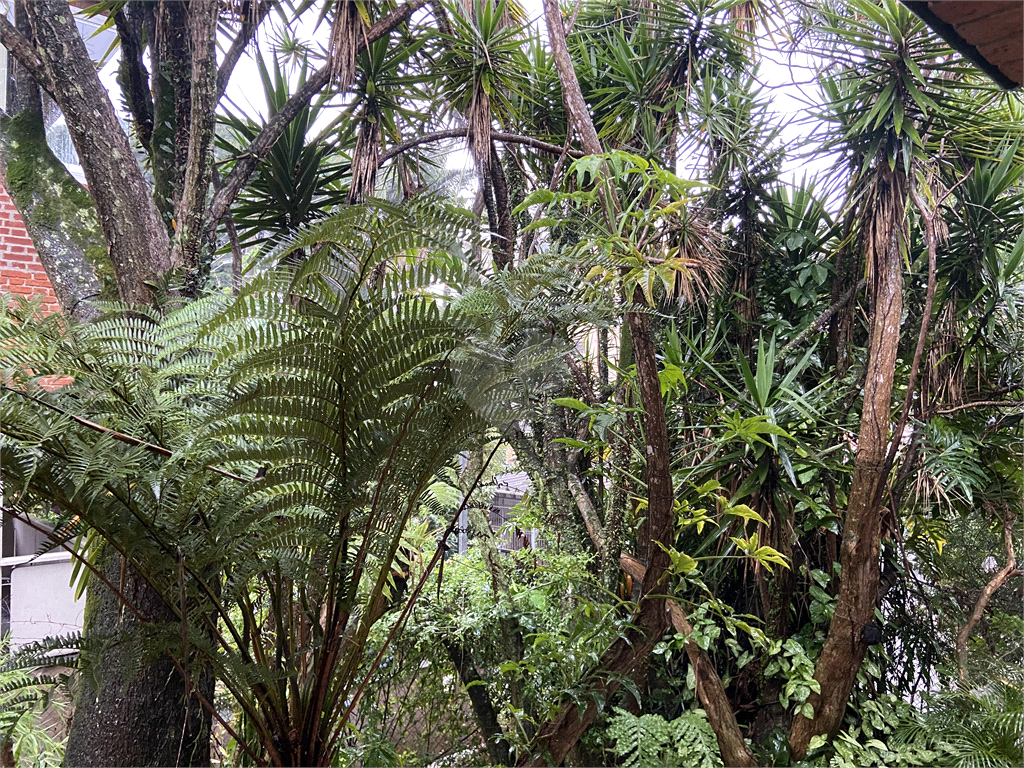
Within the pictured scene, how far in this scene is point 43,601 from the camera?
138cm

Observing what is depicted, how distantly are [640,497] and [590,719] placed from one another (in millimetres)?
529

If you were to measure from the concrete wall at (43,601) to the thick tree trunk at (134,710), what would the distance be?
0.71 ft

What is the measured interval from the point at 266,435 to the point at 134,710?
0.60 meters

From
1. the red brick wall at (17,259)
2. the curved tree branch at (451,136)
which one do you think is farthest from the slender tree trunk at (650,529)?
the red brick wall at (17,259)

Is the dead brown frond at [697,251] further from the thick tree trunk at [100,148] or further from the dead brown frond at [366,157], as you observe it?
the thick tree trunk at [100,148]

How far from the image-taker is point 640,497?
175 cm

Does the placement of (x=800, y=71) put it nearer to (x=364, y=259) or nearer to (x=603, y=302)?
(x=603, y=302)

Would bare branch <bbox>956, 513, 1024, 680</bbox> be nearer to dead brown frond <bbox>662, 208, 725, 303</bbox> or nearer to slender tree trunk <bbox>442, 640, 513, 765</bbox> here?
dead brown frond <bbox>662, 208, 725, 303</bbox>

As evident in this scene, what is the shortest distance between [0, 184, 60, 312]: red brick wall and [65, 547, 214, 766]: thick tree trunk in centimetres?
66

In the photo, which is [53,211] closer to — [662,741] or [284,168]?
[284,168]

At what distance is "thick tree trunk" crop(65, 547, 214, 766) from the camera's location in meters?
1.13

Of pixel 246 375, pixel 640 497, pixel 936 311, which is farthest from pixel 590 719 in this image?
pixel 936 311

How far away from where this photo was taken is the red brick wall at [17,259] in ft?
4.74

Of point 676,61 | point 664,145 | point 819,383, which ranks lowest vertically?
point 819,383
